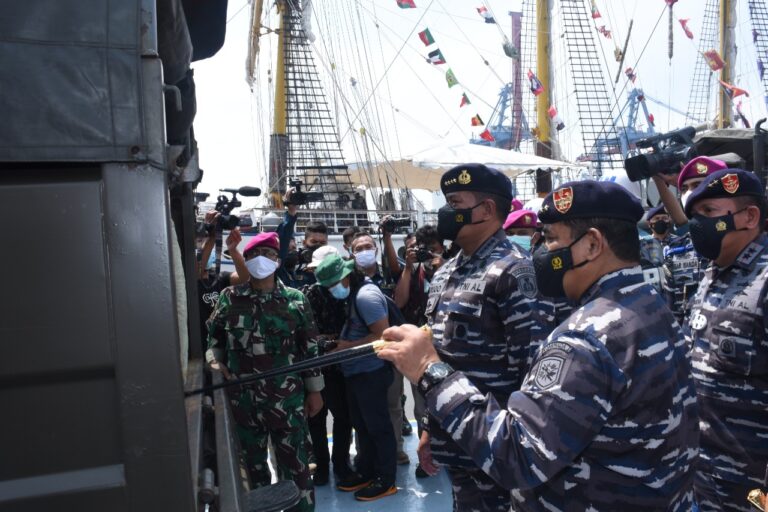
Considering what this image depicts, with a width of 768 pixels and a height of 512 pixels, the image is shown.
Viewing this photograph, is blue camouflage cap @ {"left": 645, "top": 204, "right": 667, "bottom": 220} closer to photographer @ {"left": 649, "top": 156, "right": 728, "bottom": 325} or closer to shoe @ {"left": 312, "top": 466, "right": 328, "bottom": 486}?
photographer @ {"left": 649, "top": 156, "right": 728, "bottom": 325}

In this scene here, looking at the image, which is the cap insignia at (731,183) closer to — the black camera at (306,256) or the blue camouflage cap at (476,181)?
the blue camouflage cap at (476,181)

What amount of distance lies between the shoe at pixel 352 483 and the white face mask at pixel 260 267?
5.58ft

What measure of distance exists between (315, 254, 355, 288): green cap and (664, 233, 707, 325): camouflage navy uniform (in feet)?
7.00

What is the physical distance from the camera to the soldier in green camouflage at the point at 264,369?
11.8 ft

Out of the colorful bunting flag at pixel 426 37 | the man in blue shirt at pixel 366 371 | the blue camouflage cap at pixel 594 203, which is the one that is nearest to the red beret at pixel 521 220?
the man in blue shirt at pixel 366 371

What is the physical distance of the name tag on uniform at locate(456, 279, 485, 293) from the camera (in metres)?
2.54

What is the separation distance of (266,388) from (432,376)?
84.2 inches

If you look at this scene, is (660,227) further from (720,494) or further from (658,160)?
(720,494)

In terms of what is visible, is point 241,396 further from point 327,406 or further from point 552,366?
point 552,366

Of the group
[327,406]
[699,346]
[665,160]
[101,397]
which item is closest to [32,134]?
[101,397]

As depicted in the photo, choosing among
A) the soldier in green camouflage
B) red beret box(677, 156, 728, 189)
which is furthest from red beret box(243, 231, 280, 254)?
red beret box(677, 156, 728, 189)

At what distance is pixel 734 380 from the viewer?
2496 millimetres

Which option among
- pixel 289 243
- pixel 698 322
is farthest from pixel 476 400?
pixel 289 243

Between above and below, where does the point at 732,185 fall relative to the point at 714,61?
below
